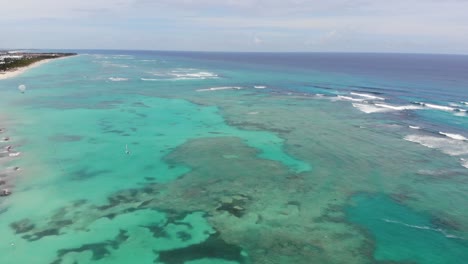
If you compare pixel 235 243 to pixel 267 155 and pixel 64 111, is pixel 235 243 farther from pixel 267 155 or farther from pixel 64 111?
pixel 64 111

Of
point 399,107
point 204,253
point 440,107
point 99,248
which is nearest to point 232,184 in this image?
point 204,253

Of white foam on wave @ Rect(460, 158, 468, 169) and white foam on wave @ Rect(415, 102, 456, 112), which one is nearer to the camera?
white foam on wave @ Rect(460, 158, 468, 169)

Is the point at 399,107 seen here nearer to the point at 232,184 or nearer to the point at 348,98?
the point at 348,98

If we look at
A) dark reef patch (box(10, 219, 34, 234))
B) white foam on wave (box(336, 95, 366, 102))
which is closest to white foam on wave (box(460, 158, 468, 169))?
white foam on wave (box(336, 95, 366, 102))

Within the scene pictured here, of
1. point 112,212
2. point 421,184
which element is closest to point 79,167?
point 112,212

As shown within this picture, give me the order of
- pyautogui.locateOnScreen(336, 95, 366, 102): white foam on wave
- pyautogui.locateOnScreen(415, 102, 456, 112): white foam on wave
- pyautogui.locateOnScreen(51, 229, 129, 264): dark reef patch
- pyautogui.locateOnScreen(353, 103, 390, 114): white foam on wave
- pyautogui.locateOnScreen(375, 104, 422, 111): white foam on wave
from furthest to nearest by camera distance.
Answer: pyautogui.locateOnScreen(336, 95, 366, 102): white foam on wave → pyautogui.locateOnScreen(375, 104, 422, 111): white foam on wave → pyautogui.locateOnScreen(415, 102, 456, 112): white foam on wave → pyautogui.locateOnScreen(353, 103, 390, 114): white foam on wave → pyautogui.locateOnScreen(51, 229, 129, 264): dark reef patch

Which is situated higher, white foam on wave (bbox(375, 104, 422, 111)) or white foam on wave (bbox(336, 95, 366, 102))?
white foam on wave (bbox(336, 95, 366, 102))

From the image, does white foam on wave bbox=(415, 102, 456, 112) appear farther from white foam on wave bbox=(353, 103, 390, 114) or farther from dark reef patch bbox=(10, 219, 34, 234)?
dark reef patch bbox=(10, 219, 34, 234)
